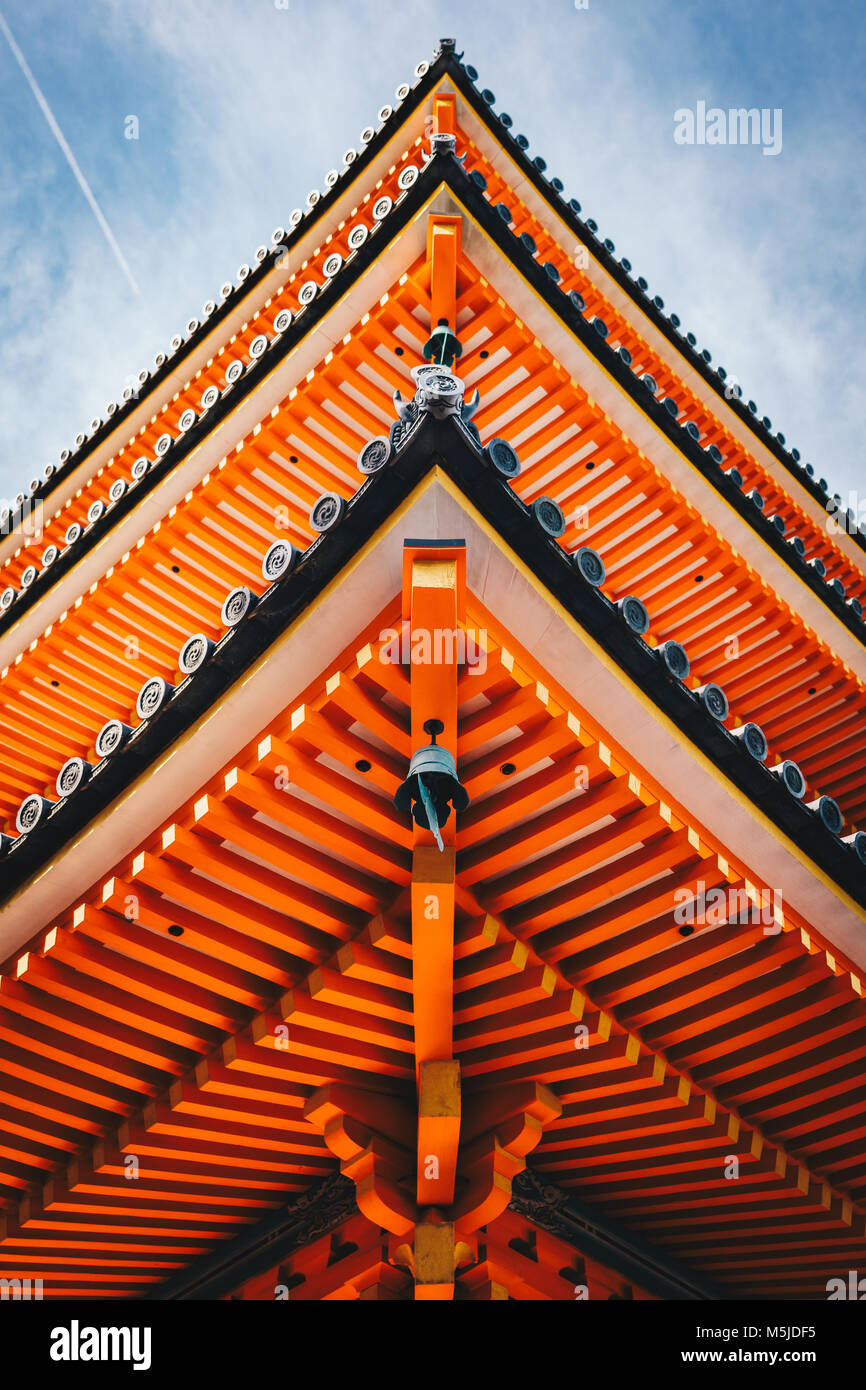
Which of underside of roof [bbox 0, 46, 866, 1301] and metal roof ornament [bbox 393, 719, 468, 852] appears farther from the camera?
underside of roof [bbox 0, 46, 866, 1301]

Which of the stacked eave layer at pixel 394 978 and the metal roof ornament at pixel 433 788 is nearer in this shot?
the metal roof ornament at pixel 433 788

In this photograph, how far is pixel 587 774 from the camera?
458 centimetres

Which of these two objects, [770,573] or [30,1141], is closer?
[30,1141]

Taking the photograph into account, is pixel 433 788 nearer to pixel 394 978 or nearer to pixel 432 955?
pixel 432 955

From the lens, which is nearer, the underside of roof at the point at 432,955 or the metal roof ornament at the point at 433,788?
the metal roof ornament at the point at 433,788

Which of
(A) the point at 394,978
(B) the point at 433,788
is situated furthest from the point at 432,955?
(B) the point at 433,788

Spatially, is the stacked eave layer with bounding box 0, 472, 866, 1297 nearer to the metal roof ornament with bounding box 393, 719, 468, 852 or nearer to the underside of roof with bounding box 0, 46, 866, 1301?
the underside of roof with bounding box 0, 46, 866, 1301

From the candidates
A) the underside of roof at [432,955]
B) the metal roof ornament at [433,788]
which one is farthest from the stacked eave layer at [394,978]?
the metal roof ornament at [433,788]

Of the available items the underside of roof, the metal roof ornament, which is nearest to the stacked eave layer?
the underside of roof

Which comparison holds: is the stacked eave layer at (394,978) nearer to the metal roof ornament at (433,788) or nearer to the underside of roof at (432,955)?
the underside of roof at (432,955)

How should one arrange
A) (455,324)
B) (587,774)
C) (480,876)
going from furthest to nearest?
(455,324) → (480,876) → (587,774)
